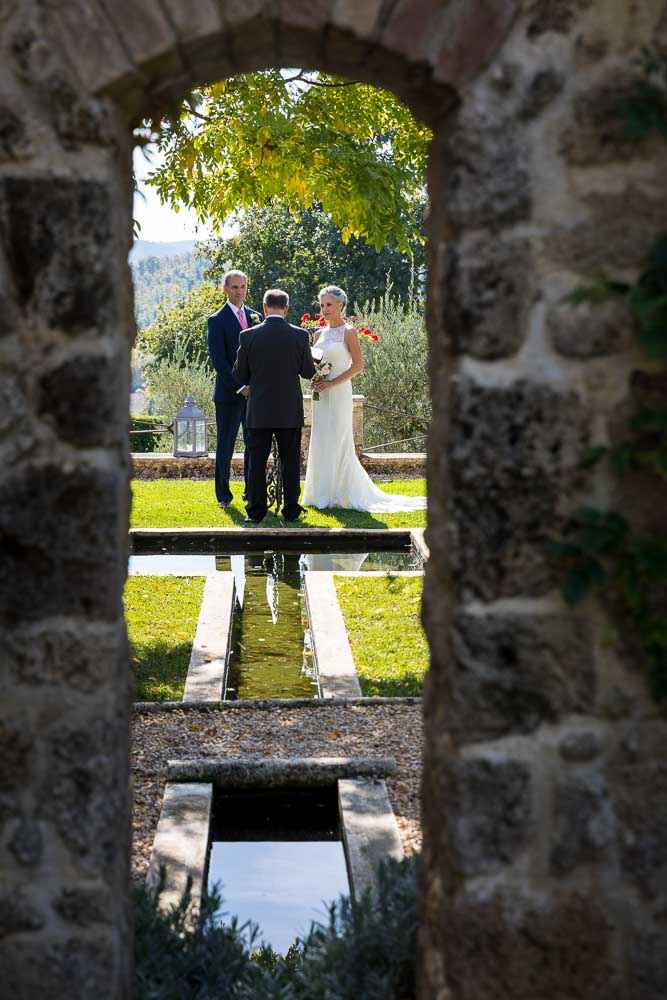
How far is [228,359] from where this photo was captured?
31.9 ft

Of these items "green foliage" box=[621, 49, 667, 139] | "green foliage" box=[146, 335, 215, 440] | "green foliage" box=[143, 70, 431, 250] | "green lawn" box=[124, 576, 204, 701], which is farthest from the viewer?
"green foliage" box=[146, 335, 215, 440]

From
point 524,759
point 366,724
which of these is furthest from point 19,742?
point 366,724

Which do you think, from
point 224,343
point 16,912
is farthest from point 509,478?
point 224,343

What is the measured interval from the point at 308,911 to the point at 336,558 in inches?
196

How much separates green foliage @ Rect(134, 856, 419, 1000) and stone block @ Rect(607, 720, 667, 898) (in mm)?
677

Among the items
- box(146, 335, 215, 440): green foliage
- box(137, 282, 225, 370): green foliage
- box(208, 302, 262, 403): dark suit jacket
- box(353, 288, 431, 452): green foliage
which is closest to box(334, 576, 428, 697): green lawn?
box(208, 302, 262, 403): dark suit jacket

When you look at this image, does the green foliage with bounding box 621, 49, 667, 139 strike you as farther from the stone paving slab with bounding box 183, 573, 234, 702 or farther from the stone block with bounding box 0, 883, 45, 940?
the stone paving slab with bounding box 183, 573, 234, 702

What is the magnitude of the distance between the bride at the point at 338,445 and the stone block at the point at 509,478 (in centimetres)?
780

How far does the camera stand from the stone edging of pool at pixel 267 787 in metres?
3.52

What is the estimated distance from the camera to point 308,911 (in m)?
3.61

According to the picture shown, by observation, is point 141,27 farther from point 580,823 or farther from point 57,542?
point 580,823

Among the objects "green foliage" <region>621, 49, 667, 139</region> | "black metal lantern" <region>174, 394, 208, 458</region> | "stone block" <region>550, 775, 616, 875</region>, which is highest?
"green foliage" <region>621, 49, 667, 139</region>

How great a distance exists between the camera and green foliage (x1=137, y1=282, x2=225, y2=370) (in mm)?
28375

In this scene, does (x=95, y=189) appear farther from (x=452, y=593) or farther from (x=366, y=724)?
(x=366, y=724)
